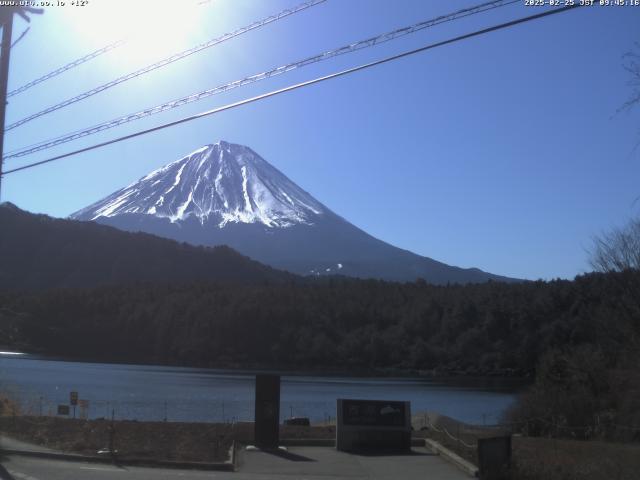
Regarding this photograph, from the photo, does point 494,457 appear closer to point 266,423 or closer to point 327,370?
point 266,423

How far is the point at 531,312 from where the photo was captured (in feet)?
267

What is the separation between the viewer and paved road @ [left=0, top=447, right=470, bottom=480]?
558 inches

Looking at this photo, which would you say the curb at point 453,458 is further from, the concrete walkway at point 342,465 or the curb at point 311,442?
the curb at point 311,442

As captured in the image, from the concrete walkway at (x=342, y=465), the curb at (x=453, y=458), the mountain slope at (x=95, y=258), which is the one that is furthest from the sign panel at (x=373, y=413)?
the mountain slope at (x=95, y=258)

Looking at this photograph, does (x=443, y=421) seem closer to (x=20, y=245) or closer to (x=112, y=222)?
(x=20, y=245)

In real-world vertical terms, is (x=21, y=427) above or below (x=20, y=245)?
below

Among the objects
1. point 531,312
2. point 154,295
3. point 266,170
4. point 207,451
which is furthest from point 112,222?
point 207,451

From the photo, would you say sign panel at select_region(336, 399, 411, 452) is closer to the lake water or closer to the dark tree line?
the lake water

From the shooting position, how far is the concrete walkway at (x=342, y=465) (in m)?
15.4

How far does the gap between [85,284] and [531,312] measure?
79.8 metres

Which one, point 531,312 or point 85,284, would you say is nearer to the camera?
point 531,312

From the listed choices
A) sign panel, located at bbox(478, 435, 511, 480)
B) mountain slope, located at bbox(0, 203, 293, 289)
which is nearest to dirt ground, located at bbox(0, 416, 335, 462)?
sign panel, located at bbox(478, 435, 511, 480)

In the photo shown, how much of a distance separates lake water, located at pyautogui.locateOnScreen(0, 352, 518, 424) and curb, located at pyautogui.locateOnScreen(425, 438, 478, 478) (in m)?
13.4

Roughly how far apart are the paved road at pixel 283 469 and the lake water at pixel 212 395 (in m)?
12.5
